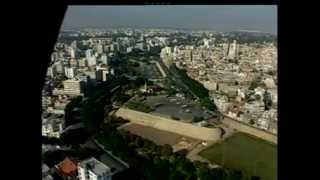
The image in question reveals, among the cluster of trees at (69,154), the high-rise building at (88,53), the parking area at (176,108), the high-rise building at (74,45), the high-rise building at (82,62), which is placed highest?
the high-rise building at (74,45)

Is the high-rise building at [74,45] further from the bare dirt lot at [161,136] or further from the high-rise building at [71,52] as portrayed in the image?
the bare dirt lot at [161,136]

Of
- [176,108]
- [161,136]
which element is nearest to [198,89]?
[176,108]

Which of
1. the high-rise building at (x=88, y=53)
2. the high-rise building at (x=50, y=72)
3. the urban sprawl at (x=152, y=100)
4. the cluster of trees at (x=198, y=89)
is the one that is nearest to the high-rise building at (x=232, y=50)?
the urban sprawl at (x=152, y=100)

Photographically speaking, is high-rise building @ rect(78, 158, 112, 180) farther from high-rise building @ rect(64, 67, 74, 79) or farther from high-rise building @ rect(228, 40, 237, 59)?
high-rise building @ rect(228, 40, 237, 59)

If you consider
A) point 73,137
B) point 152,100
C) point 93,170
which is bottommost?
point 93,170

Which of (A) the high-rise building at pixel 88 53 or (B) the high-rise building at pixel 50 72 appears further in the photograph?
(A) the high-rise building at pixel 88 53

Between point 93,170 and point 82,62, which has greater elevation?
point 82,62

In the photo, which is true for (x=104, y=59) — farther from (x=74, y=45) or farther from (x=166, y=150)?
(x=166, y=150)
